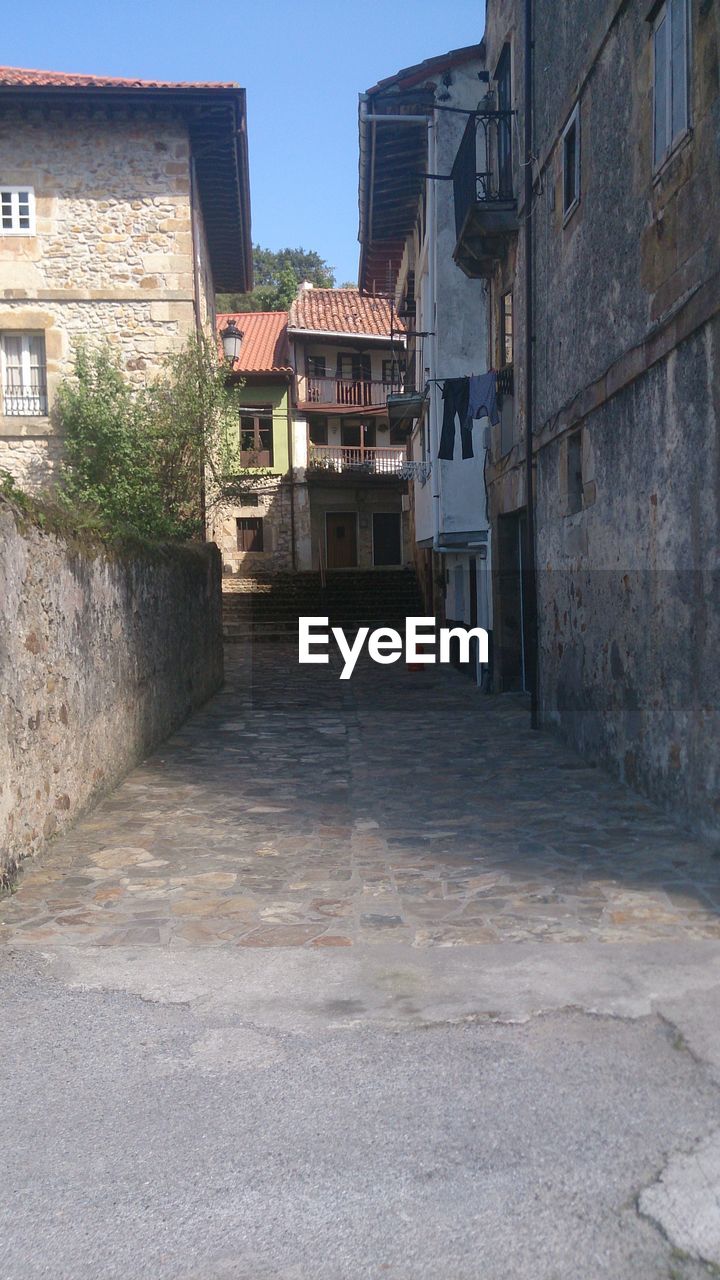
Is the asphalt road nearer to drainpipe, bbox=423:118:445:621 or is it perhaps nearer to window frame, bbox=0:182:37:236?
drainpipe, bbox=423:118:445:621

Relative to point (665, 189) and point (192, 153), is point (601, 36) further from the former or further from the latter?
point (192, 153)

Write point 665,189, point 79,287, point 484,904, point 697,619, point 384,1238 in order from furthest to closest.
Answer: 1. point 79,287
2. point 665,189
3. point 697,619
4. point 484,904
5. point 384,1238

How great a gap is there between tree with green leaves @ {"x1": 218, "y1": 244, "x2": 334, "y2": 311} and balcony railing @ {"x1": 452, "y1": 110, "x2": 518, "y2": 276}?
120ft

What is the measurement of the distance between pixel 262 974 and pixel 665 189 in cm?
559

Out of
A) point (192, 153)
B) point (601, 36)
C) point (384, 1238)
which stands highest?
point (192, 153)

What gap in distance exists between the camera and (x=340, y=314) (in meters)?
40.1

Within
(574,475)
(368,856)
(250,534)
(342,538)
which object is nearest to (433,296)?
(574,475)

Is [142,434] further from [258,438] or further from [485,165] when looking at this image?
[258,438]

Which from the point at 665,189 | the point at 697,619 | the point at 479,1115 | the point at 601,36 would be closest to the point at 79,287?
the point at 601,36

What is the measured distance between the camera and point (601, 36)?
8.66 metres

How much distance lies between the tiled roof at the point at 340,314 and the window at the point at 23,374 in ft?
66.0

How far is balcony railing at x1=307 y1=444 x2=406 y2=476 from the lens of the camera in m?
39.2

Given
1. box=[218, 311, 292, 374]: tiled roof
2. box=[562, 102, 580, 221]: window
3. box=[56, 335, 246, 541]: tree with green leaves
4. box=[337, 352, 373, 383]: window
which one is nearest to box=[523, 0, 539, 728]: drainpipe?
box=[562, 102, 580, 221]: window

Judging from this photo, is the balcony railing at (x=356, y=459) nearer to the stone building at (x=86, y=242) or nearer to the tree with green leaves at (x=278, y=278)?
the tree with green leaves at (x=278, y=278)
